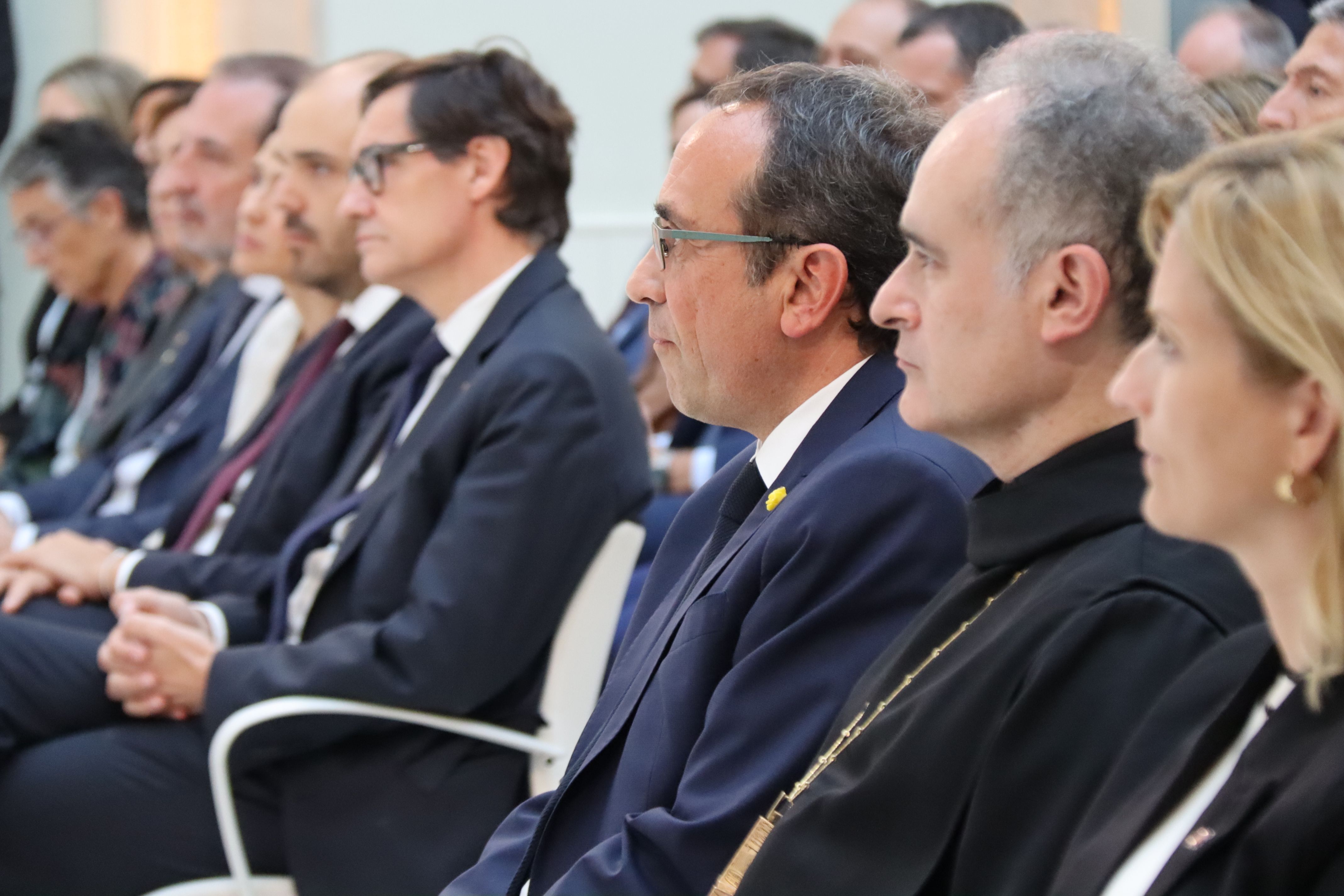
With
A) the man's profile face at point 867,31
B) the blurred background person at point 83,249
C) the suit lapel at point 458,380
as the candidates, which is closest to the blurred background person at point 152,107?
the blurred background person at point 83,249

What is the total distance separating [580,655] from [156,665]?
2.50 feet

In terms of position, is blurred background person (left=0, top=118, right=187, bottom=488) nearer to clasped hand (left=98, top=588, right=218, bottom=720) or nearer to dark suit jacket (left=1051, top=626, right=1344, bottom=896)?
clasped hand (left=98, top=588, right=218, bottom=720)

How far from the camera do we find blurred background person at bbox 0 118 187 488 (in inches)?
212

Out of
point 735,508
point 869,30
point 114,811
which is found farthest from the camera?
point 869,30

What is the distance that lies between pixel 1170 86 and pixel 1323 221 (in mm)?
456

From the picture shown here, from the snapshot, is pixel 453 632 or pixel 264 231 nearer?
pixel 453 632

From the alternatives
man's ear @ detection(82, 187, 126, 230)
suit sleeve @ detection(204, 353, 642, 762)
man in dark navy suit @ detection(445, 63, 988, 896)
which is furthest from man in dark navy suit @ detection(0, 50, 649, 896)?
man's ear @ detection(82, 187, 126, 230)

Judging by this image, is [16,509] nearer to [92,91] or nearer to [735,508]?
[92,91]

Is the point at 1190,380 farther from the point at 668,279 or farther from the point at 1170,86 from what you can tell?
the point at 668,279

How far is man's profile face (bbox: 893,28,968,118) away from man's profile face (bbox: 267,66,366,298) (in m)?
1.26

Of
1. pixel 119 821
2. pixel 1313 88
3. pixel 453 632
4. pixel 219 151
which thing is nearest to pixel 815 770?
pixel 453 632

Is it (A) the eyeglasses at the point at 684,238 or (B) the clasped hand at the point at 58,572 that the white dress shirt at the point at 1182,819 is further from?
(B) the clasped hand at the point at 58,572

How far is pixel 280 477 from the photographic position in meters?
3.35

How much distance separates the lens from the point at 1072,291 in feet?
4.95
